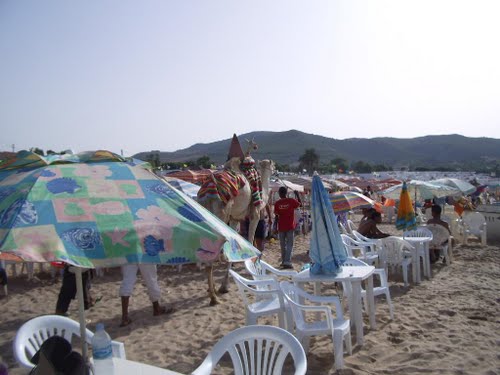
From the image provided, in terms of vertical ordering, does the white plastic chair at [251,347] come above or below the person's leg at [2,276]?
above

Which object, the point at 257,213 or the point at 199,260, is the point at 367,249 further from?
the point at 199,260

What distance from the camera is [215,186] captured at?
26.0 ft

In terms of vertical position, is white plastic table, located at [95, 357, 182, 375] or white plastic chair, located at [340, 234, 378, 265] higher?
white plastic table, located at [95, 357, 182, 375]

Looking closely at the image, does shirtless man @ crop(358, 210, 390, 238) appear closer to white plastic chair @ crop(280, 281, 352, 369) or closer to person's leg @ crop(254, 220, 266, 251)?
person's leg @ crop(254, 220, 266, 251)

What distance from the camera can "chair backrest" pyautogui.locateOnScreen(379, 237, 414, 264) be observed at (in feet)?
24.9

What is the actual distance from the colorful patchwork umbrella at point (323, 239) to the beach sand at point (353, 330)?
0.91 m

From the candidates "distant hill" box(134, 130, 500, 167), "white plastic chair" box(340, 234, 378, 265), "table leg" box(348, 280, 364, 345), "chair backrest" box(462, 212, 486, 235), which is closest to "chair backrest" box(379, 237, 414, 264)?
"white plastic chair" box(340, 234, 378, 265)

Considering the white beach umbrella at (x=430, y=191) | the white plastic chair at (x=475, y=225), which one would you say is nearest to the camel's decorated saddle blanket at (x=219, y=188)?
the white plastic chair at (x=475, y=225)

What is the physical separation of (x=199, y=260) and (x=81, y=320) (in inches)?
47.3

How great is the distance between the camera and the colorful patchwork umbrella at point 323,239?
16.3ft

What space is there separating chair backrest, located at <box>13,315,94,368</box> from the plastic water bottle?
2.34ft

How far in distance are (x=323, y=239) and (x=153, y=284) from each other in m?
2.46

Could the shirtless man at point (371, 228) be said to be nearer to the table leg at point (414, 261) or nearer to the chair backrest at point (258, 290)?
the table leg at point (414, 261)

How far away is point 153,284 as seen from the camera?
5.83m
